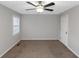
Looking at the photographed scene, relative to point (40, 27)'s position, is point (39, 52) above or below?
below

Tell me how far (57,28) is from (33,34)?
2094 mm

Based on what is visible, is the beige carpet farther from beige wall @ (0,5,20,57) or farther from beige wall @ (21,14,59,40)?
beige wall @ (21,14,59,40)

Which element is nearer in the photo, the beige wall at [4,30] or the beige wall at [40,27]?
the beige wall at [4,30]

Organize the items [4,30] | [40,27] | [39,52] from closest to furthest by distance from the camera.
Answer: [4,30]
[39,52]
[40,27]

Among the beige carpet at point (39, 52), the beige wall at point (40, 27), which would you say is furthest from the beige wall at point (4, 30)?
the beige wall at point (40, 27)

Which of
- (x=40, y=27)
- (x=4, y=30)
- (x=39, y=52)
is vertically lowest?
(x=39, y=52)

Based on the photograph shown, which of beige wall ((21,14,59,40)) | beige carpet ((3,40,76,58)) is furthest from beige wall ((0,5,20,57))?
beige wall ((21,14,59,40))

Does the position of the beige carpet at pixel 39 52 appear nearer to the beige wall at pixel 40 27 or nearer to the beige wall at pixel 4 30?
the beige wall at pixel 4 30

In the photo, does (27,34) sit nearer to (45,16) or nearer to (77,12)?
(45,16)

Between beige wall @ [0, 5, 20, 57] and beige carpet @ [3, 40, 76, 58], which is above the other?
beige wall @ [0, 5, 20, 57]

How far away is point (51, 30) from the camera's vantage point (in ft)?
28.7

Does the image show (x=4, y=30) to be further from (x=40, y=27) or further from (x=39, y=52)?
(x=40, y=27)

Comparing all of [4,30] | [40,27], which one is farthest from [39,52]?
[40,27]

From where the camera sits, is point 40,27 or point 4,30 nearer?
point 4,30
